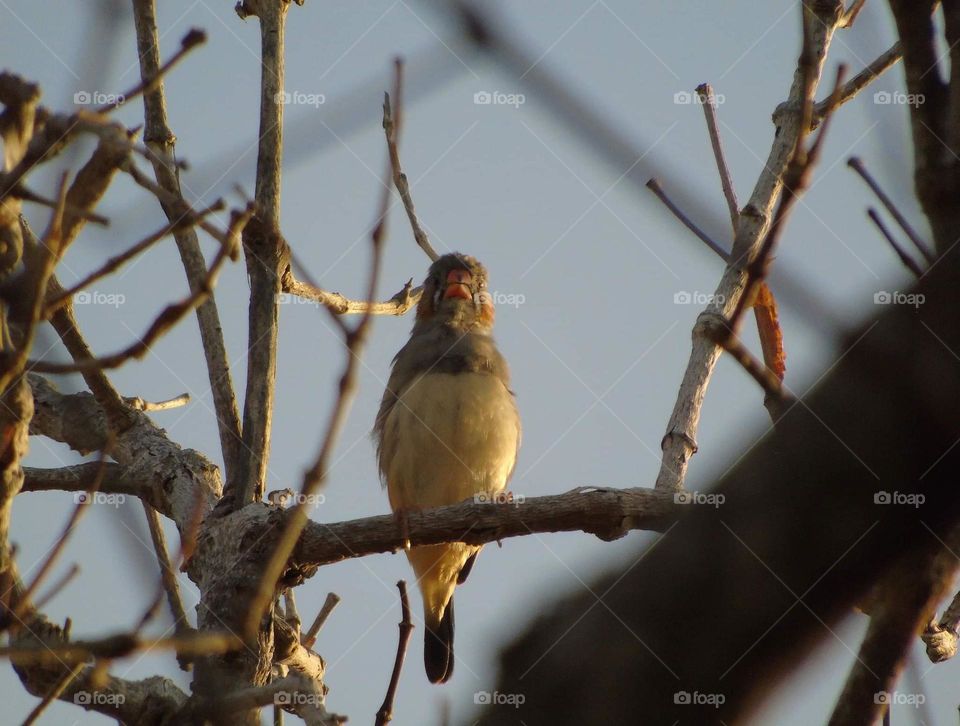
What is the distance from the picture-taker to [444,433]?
5742 millimetres

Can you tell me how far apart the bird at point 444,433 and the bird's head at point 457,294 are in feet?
0.03

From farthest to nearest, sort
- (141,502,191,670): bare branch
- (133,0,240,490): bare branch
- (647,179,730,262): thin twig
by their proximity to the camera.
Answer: (133,0,240,490): bare branch → (141,502,191,670): bare branch → (647,179,730,262): thin twig

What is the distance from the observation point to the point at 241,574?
315cm

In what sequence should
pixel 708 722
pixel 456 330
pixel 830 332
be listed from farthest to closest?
pixel 456 330, pixel 830 332, pixel 708 722

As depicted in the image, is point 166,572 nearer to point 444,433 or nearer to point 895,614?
point 895,614

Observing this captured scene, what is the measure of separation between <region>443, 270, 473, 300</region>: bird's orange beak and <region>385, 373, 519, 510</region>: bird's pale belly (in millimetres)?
860

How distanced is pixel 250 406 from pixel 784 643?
2474 mm

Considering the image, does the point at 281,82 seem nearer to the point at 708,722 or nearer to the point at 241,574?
the point at 241,574

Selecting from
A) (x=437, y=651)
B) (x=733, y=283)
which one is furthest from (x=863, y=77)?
(x=437, y=651)

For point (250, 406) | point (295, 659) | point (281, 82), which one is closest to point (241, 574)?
point (250, 406)

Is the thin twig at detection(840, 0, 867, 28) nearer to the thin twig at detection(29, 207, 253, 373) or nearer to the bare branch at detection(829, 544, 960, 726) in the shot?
the thin twig at detection(29, 207, 253, 373)

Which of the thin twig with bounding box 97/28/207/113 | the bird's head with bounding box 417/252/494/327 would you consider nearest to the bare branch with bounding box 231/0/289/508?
the thin twig with bounding box 97/28/207/113

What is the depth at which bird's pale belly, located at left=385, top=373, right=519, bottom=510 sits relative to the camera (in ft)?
18.8

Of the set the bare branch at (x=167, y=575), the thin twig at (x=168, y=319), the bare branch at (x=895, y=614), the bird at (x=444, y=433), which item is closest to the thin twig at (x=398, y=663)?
the bare branch at (x=167, y=575)
